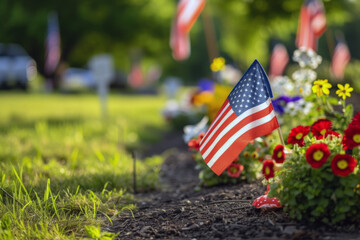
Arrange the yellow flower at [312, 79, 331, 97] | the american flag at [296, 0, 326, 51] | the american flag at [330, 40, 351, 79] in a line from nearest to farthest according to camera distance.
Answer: the yellow flower at [312, 79, 331, 97] → the american flag at [296, 0, 326, 51] → the american flag at [330, 40, 351, 79]

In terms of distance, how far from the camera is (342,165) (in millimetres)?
2580

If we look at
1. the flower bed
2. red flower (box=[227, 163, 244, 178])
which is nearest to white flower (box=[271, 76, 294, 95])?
red flower (box=[227, 163, 244, 178])

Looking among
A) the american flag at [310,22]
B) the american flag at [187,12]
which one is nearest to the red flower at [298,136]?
the american flag at [187,12]

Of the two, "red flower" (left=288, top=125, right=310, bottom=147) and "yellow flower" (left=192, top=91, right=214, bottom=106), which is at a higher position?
"yellow flower" (left=192, top=91, right=214, bottom=106)

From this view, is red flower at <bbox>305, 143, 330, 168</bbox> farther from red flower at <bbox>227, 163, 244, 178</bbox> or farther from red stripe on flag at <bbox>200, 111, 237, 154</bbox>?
red flower at <bbox>227, 163, 244, 178</bbox>

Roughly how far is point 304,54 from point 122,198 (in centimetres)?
269

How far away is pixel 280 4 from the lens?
12.2 m

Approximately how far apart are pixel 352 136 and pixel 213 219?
40.8 inches

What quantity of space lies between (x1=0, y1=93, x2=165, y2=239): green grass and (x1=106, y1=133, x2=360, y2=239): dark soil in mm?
180

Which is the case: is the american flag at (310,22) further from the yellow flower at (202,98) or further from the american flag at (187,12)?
the american flag at (187,12)

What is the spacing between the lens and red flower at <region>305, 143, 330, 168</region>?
2619mm

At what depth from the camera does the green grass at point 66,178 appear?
9.84 ft

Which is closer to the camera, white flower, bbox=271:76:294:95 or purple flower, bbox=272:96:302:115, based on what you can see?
purple flower, bbox=272:96:302:115

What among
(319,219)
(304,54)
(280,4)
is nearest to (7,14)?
(280,4)
